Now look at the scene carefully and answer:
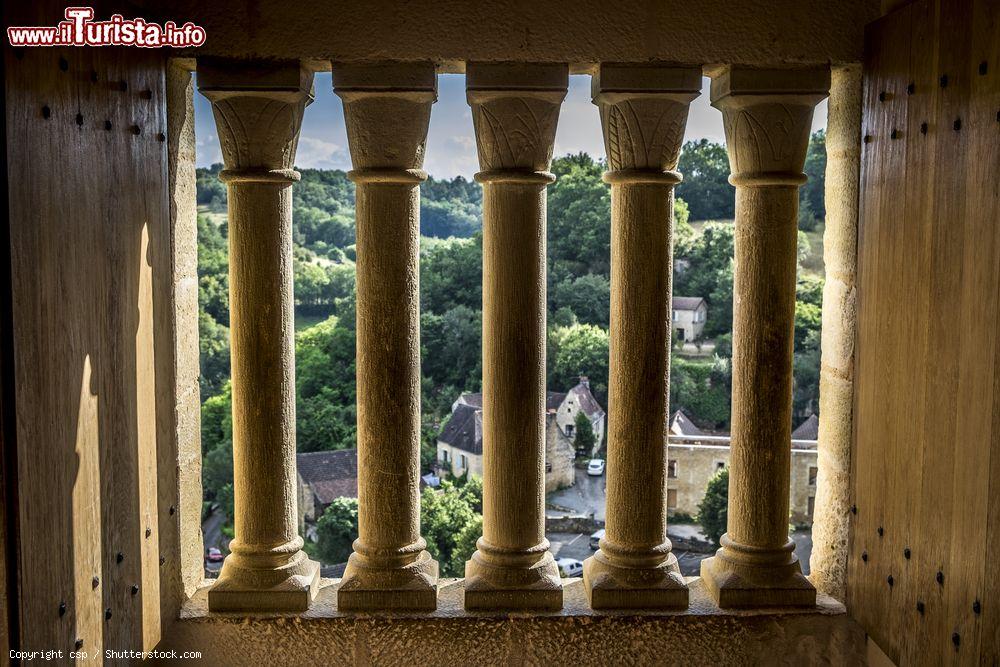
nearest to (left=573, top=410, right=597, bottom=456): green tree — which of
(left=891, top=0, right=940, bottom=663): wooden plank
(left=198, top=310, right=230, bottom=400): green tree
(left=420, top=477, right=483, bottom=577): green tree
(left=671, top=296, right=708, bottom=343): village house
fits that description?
A: (left=671, top=296, right=708, bottom=343): village house

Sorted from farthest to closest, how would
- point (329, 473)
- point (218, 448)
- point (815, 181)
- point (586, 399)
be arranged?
point (218, 448) < point (815, 181) < point (329, 473) < point (586, 399)

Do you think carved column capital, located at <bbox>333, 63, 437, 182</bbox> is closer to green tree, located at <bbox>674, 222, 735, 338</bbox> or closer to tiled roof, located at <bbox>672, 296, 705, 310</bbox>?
tiled roof, located at <bbox>672, 296, 705, 310</bbox>

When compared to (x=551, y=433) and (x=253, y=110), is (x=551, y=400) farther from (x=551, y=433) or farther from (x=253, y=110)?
(x=253, y=110)

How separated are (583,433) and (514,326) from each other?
3907 mm

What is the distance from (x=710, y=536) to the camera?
7938mm

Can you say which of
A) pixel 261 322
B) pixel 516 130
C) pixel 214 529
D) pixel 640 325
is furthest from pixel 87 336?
pixel 214 529

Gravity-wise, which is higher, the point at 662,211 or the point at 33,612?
the point at 662,211

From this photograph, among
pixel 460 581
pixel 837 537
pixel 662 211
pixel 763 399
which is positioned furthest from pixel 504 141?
pixel 837 537

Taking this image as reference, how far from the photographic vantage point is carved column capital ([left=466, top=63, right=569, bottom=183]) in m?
3.62

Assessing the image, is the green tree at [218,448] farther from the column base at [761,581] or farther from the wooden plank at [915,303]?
the wooden plank at [915,303]

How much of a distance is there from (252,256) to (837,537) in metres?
3.15

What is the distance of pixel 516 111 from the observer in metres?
3.63

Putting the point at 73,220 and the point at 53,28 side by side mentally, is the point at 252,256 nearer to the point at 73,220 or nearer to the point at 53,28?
the point at 73,220

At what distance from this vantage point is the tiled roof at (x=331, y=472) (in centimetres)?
820
